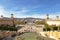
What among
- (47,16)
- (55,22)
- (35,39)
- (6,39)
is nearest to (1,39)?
(6,39)

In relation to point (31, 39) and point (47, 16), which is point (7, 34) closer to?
point (31, 39)

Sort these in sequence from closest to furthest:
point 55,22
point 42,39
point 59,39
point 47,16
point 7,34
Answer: point 59,39 → point 42,39 → point 7,34 → point 55,22 → point 47,16

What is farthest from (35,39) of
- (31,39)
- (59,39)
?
(59,39)

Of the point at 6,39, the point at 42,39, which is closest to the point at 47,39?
the point at 42,39

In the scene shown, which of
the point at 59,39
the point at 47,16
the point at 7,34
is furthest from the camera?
the point at 47,16

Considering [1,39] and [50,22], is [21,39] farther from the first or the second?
[50,22]

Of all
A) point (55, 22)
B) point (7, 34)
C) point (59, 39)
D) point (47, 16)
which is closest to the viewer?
point (59, 39)

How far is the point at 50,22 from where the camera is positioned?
31.4 meters

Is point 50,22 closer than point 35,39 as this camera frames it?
No

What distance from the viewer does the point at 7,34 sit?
55.4ft

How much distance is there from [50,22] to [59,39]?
704 inches

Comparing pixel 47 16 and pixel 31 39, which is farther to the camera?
pixel 47 16

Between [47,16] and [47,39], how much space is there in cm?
1876

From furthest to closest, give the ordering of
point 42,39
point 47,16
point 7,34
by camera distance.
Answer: point 47,16 < point 7,34 < point 42,39
